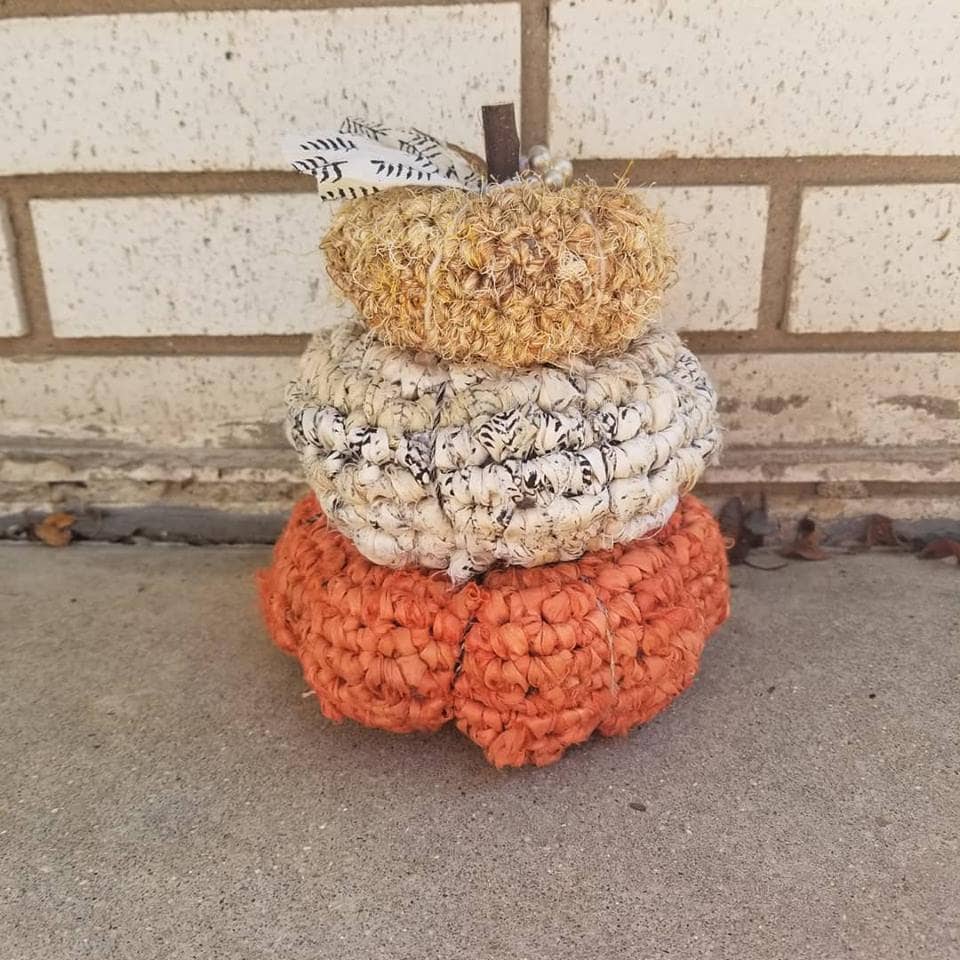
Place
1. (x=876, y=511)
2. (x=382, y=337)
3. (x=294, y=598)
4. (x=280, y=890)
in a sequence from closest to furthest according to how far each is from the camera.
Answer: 1. (x=280, y=890)
2. (x=382, y=337)
3. (x=294, y=598)
4. (x=876, y=511)

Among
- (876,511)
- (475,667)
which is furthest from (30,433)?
(876,511)

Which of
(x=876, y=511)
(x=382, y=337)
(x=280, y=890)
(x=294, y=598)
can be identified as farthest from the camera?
(x=876, y=511)

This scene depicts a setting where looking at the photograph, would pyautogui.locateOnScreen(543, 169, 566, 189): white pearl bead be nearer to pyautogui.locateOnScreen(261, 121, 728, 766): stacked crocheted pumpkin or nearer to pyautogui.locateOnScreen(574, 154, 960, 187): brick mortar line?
pyautogui.locateOnScreen(261, 121, 728, 766): stacked crocheted pumpkin

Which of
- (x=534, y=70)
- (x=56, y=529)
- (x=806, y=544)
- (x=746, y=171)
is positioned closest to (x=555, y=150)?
(x=534, y=70)

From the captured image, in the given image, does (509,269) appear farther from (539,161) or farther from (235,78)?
(235,78)

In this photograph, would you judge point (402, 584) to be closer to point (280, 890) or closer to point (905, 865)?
point (280, 890)

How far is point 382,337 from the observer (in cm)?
98

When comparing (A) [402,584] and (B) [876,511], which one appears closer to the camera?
(A) [402,584]

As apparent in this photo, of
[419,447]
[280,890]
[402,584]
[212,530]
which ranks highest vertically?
[419,447]

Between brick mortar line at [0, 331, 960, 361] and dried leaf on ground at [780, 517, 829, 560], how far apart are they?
0.89ft

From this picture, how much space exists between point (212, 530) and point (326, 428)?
2.16 feet

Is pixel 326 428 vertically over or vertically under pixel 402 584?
over

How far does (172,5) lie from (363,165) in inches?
22.4

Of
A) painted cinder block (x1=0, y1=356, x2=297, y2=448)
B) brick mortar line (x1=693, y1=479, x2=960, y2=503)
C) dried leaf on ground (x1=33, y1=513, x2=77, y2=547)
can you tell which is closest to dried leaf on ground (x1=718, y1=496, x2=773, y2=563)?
brick mortar line (x1=693, y1=479, x2=960, y2=503)
